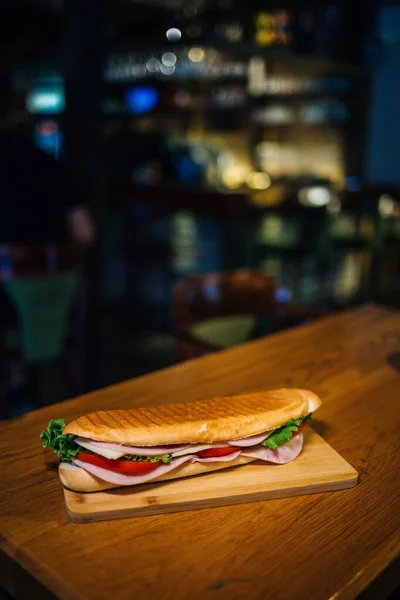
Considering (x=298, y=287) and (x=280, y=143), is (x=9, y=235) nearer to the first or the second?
(x=298, y=287)

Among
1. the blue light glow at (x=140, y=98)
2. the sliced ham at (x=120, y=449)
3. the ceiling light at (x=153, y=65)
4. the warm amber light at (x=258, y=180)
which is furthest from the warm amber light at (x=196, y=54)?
the sliced ham at (x=120, y=449)

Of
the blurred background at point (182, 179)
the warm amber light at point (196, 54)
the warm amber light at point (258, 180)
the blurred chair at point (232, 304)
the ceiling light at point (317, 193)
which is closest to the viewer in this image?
the blurred chair at point (232, 304)

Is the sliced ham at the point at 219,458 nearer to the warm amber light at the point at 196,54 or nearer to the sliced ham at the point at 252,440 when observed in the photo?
the sliced ham at the point at 252,440

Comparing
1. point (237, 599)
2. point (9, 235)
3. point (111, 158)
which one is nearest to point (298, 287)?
point (111, 158)

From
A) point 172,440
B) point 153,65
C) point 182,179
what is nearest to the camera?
point 172,440

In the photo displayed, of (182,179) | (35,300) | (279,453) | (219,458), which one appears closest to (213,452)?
(219,458)

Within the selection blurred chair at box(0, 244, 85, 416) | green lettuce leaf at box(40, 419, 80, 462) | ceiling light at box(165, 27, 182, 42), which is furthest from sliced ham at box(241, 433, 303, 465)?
ceiling light at box(165, 27, 182, 42)

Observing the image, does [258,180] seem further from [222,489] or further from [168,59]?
[222,489]
